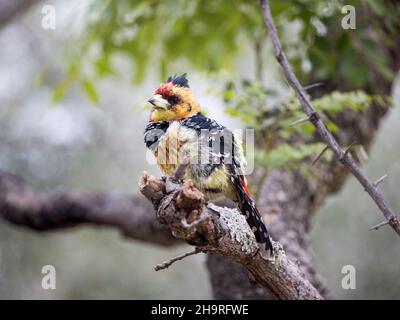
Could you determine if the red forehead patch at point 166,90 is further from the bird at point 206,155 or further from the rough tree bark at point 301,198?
the rough tree bark at point 301,198

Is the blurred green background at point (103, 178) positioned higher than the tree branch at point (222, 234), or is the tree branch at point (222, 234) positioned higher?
the blurred green background at point (103, 178)

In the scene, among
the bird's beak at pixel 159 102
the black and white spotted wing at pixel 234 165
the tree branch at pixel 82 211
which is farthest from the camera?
the tree branch at pixel 82 211

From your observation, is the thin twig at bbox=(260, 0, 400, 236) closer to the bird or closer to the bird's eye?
the bird

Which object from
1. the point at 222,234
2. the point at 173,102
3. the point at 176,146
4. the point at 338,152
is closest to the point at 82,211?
the point at 173,102

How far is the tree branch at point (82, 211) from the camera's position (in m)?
4.69

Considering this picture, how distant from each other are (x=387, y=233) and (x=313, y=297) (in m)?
4.63

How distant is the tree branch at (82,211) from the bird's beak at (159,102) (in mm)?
2017

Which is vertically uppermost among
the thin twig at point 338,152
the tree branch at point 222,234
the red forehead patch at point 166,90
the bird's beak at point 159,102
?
the red forehead patch at point 166,90

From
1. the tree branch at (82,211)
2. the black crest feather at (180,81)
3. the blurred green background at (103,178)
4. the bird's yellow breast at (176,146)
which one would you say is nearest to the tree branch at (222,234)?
the bird's yellow breast at (176,146)

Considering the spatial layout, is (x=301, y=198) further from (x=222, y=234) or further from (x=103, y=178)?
(x=103, y=178)

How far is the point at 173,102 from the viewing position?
274 cm

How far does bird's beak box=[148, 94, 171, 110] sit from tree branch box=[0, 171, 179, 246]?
79.4 inches

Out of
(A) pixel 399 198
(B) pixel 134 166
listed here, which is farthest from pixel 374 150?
(B) pixel 134 166
